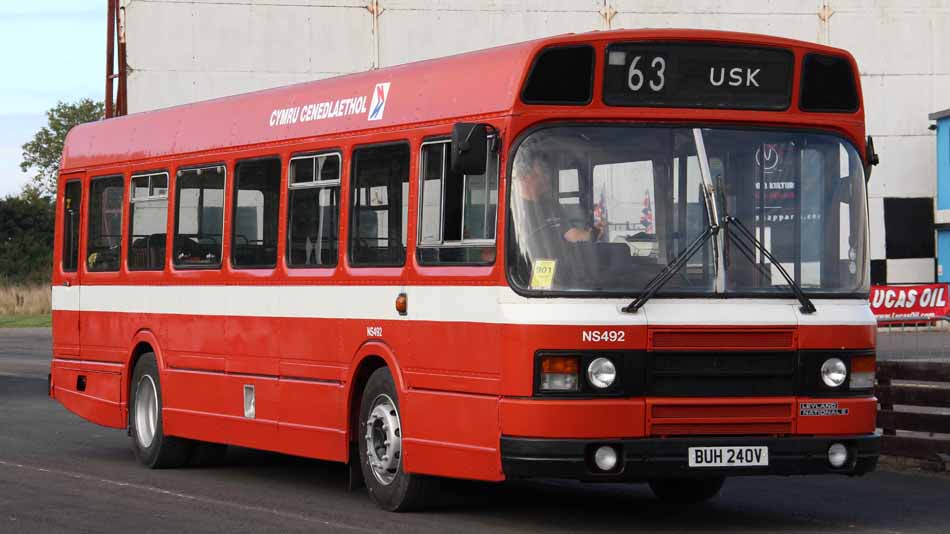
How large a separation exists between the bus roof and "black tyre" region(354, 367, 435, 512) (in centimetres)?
182

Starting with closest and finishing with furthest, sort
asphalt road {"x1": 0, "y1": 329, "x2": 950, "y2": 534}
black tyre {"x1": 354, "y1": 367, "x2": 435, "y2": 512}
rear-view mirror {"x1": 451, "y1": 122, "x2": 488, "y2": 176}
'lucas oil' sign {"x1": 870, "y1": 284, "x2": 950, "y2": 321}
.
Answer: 1. rear-view mirror {"x1": 451, "y1": 122, "x2": 488, "y2": 176}
2. asphalt road {"x1": 0, "y1": 329, "x2": 950, "y2": 534}
3. black tyre {"x1": 354, "y1": 367, "x2": 435, "y2": 512}
4. 'lucas oil' sign {"x1": 870, "y1": 284, "x2": 950, "y2": 321}

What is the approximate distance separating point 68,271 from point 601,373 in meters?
8.66

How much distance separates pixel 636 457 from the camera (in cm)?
1083

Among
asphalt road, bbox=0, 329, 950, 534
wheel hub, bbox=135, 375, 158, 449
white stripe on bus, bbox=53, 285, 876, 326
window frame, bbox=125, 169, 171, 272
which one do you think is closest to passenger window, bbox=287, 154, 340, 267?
white stripe on bus, bbox=53, 285, 876, 326

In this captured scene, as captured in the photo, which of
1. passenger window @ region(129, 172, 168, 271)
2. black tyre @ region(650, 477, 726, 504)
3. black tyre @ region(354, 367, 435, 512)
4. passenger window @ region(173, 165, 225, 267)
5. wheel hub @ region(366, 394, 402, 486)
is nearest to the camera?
black tyre @ region(354, 367, 435, 512)

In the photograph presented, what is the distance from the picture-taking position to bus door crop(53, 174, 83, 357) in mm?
17875

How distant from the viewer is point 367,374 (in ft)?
42.8

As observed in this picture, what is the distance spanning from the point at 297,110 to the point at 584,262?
389 centimetres

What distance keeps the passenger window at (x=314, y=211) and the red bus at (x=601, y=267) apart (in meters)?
0.04

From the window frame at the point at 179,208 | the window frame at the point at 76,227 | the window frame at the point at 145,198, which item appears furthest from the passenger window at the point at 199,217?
the window frame at the point at 76,227

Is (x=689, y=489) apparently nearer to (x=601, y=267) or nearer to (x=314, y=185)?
(x=601, y=267)

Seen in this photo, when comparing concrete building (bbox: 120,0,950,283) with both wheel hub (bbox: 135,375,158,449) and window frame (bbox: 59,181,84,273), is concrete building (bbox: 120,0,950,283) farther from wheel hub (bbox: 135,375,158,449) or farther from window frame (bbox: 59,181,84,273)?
wheel hub (bbox: 135,375,158,449)

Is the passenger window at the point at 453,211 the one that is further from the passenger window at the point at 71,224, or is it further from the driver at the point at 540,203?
the passenger window at the point at 71,224

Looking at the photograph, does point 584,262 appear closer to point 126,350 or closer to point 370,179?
point 370,179
